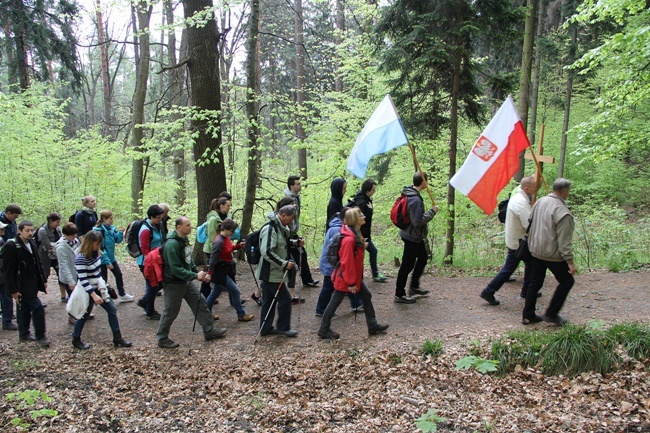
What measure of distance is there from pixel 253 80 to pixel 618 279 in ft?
26.6

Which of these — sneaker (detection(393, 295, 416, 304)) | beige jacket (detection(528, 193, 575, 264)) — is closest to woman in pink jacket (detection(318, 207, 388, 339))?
sneaker (detection(393, 295, 416, 304))

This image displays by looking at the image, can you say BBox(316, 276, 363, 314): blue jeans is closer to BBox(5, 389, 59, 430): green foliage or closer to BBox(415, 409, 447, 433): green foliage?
BBox(415, 409, 447, 433): green foliage

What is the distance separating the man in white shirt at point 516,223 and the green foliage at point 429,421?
9.89 ft

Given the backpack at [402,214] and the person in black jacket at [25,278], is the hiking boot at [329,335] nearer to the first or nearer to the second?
the backpack at [402,214]

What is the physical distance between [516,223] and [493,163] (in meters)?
0.98

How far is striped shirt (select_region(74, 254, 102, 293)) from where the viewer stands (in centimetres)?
590

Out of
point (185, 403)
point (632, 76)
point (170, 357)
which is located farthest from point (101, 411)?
point (632, 76)

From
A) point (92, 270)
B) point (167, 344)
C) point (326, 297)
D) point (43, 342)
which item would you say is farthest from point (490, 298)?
point (43, 342)

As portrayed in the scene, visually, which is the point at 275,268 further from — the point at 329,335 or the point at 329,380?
the point at 329,380

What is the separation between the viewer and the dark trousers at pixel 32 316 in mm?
6402

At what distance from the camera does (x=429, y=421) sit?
Result: 4.12 meters

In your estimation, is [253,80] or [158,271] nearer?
[158,271]

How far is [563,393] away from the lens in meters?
4.41

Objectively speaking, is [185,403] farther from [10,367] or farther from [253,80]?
[253,80]
